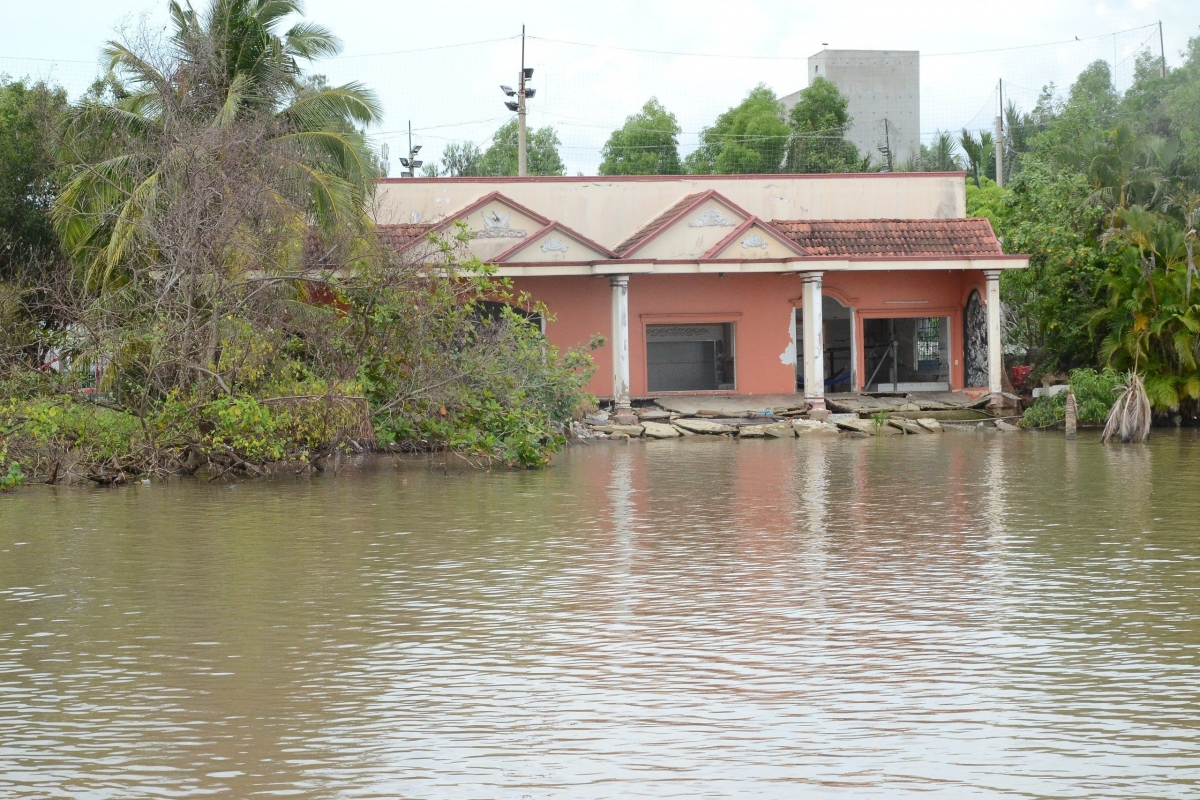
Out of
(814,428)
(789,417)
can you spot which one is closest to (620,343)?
(789,417)

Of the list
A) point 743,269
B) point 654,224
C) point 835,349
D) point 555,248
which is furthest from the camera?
point 835,349

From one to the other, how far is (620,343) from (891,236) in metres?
6.82

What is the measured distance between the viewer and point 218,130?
741 inches

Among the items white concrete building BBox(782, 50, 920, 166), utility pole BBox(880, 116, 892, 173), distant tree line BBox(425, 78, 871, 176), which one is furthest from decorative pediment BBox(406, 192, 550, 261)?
white concrete building BBox(782, 50, 920, 166)

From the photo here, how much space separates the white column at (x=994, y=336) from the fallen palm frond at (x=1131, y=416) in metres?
5.23

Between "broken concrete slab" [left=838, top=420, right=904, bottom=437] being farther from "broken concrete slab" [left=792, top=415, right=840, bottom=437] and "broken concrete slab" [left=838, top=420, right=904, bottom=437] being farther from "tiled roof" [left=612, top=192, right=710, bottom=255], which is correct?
"tiled roof" [left=612, top=192, right=710, bottom=255]

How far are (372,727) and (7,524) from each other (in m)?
8.99

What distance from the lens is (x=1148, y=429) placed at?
23.6 meters

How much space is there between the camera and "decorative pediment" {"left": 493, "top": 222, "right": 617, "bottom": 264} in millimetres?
28094

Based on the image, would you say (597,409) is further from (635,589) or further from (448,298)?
(635,589)

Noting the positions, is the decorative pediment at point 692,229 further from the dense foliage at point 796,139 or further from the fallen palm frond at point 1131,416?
the dense foliage at point 796,139

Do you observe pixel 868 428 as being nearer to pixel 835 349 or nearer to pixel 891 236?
pixel 891 236

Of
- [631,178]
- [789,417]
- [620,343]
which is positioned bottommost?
[789,417]

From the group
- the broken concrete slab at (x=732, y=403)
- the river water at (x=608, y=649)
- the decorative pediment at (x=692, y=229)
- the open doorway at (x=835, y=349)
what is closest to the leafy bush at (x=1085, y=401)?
the broken concrete slab at (x=732, y=403)
